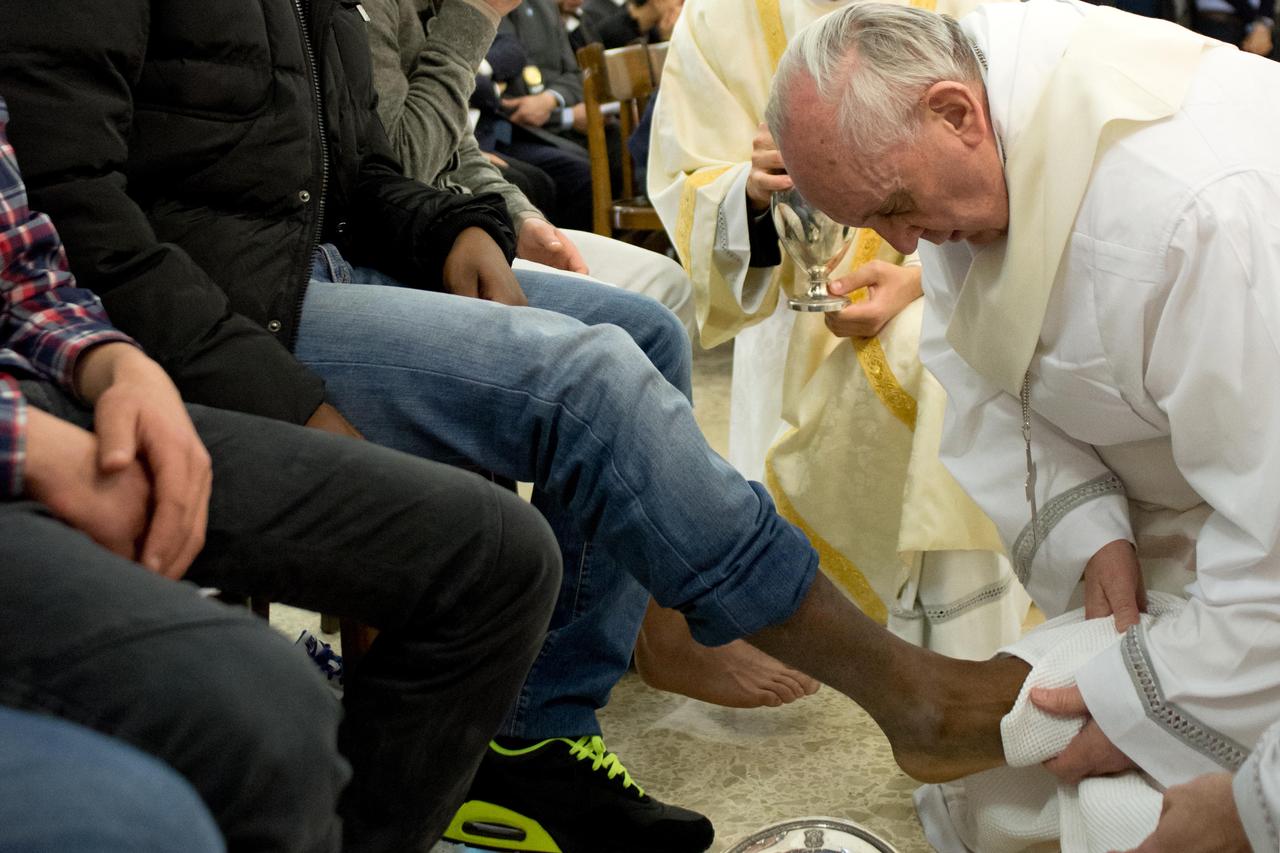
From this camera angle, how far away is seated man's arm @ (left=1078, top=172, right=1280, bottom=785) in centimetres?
137

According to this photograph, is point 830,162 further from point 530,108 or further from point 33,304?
point 530,108

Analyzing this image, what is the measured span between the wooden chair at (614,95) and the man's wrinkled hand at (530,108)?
4.96 ft

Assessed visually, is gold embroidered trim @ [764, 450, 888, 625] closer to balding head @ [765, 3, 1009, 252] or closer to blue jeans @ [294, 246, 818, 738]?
blue jeans @ [294, 246, 818, 738]

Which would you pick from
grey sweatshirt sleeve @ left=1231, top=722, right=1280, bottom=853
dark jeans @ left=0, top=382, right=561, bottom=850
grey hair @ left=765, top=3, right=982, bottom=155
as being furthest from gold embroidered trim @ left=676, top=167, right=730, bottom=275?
grey sweatshirt sleeve @ left=1231, top=722, right=1280, bottom=853

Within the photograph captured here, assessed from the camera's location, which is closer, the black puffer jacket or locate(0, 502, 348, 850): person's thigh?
locate(0, 502, 348, 850): person's thigh

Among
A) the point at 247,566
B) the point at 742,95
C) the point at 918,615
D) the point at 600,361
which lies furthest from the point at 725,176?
the point at 247,566

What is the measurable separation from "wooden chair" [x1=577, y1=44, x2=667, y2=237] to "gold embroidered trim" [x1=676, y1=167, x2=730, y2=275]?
1.39m

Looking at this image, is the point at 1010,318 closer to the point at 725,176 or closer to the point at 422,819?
the point at 422,819

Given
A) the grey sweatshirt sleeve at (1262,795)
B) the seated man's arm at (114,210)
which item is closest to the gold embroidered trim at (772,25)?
the seated man's arm at (114,210)

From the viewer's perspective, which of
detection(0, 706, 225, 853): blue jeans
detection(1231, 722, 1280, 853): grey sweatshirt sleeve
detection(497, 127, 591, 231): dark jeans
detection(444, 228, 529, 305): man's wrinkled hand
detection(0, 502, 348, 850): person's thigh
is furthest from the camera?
detection(497, 127, 591, 231): dark jeans

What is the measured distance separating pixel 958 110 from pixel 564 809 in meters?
1.00

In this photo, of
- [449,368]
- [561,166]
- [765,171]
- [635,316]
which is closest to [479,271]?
[635,316]

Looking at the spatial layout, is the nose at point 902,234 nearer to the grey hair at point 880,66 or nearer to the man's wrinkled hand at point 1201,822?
the grey hair at point 880,66

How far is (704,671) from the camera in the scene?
212cm
